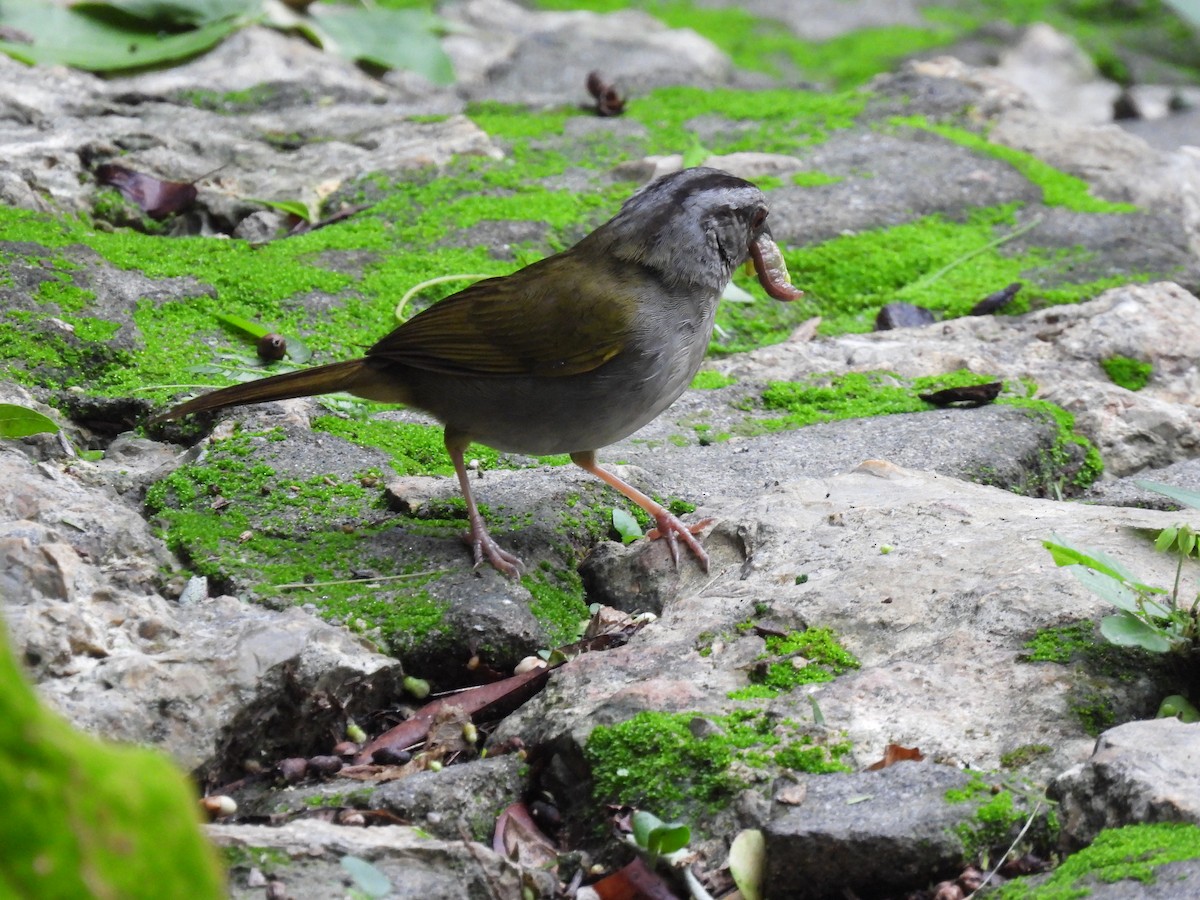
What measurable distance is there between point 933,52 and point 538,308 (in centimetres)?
739

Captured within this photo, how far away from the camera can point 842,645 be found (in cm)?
307

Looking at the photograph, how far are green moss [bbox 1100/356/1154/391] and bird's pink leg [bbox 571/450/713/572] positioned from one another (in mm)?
1980

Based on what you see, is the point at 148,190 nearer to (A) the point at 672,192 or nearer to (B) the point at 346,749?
(A) the point at 672,192

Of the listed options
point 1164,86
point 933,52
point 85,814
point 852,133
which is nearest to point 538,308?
point 85,814

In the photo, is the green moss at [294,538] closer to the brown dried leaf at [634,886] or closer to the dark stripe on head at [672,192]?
the brown dried leaf at [634,886]

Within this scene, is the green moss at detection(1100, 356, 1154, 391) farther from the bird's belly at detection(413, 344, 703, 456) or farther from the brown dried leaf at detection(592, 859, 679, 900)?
the brown dried leaf at detection(592, 859, 679, 900)

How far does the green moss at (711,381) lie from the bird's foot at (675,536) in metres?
1.18

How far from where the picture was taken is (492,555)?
11.6ft

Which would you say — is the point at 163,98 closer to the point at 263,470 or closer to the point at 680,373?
the point at 263,470

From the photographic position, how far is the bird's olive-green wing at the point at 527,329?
149 inches

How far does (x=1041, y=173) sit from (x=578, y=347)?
3.78 meters

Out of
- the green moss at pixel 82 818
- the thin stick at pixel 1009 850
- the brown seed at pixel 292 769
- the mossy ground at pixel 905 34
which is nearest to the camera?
the green moss at pixel 82 818

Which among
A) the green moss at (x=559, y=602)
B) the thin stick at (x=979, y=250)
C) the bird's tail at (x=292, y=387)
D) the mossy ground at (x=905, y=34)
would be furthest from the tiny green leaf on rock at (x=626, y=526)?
the mossy ground at (x=905, y=34)

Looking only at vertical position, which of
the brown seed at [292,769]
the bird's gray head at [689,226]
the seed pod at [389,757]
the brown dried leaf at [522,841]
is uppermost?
the bird's gray head at [689,226]
